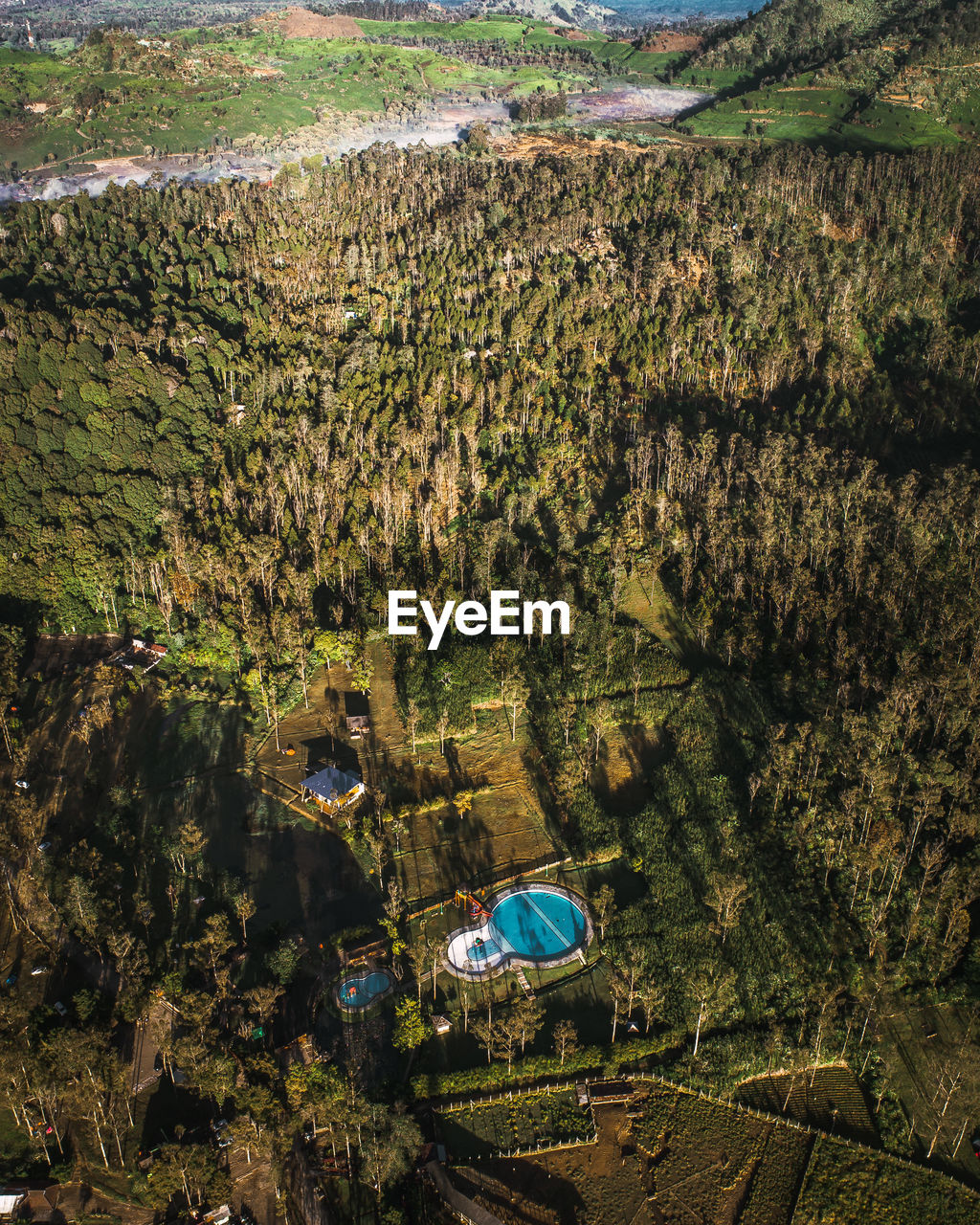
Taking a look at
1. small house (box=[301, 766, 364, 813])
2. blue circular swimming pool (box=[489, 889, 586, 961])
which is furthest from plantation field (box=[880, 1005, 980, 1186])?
small house (box=[301, 766, 364, 813])

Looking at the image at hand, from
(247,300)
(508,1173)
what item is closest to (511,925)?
(508,1173)

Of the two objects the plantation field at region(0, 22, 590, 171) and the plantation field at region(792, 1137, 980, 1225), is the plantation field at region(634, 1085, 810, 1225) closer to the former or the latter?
the plantation field at region(792, 1137, 980, 1225)

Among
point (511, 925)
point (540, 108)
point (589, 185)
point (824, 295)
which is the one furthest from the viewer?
point (540, 108)

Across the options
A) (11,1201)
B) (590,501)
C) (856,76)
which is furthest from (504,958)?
(856,76)

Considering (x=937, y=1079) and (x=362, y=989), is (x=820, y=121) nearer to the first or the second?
(x=937, y=1079)

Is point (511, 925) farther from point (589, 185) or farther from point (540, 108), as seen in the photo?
point (540, 108)

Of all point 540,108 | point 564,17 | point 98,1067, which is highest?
point 564,17
